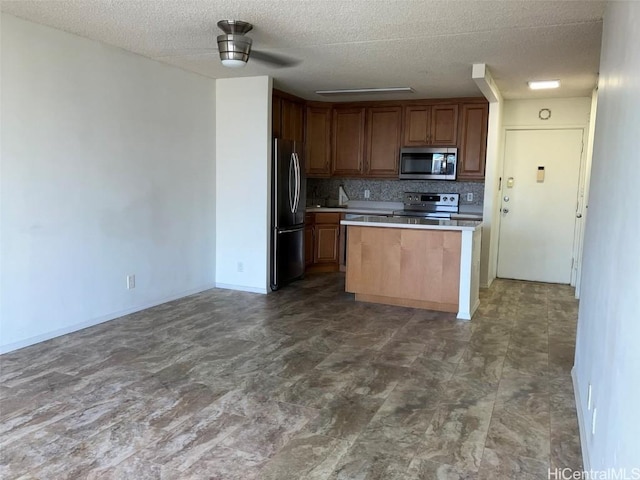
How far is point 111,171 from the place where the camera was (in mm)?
4301

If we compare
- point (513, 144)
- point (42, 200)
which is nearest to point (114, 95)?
point (42, 200)

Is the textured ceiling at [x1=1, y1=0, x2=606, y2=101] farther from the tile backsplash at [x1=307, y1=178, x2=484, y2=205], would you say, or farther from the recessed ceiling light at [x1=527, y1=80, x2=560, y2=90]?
the tile backsplash at [x1=307, y1=178, x2=484, y2=205]

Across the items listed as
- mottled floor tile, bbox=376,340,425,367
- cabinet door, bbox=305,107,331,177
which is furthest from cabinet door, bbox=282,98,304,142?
mottled floor tile, bbox=376,340,425,367

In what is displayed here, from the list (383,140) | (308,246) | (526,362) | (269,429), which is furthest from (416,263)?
(269,429)

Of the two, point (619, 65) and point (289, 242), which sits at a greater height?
point (619, 65)

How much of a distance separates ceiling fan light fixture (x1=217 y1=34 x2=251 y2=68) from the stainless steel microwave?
3.50 meters

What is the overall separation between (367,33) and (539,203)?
12.7 ft

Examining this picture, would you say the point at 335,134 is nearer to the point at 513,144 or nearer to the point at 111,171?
the point at 513,144

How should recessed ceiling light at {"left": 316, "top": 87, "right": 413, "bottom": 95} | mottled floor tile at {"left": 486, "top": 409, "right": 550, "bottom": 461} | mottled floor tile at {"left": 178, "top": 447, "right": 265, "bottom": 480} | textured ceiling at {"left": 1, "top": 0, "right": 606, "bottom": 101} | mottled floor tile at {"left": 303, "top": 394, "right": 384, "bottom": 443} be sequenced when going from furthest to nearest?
recessed ceiling light at {"left": 316, "top": 87, "right": 413, "bottom": 95} → textured ceiling at {"left": 1, "top": 0, "right": 606, "bottom": 101} → mottled floor tile at {"left": 303, "top": 394, "right": 384, "bottom": 443} → mottled floor tile at {"left": 486, "top": 409, "right": 550, "bottom": 461} → mottled floor tile at {"left": 178, "top": 447, "right": 265, "bottom": 480}

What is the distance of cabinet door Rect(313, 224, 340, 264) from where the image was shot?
22.5 feet

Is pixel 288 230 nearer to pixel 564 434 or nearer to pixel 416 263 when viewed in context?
pixel 416 263

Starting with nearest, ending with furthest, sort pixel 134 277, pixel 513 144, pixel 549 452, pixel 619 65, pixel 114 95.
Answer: pixel 619 65, pixel 549 452, pixel 114 95, pixel 134 277, pixel 513 144

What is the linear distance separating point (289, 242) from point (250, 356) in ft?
8.19

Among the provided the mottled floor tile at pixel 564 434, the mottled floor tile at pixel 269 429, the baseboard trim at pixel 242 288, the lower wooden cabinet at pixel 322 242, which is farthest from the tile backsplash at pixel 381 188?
the mottled floor tile at pixel 269 429
